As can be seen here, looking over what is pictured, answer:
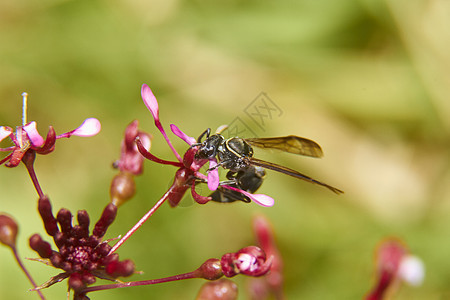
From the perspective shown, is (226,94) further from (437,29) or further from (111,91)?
(437,29)

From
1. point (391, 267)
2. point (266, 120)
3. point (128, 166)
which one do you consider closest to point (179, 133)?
point (128, 166)

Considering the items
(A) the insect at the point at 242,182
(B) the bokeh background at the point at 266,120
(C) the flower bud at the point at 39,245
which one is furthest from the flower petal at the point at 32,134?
(B) the bokeh background at the point at 266,120

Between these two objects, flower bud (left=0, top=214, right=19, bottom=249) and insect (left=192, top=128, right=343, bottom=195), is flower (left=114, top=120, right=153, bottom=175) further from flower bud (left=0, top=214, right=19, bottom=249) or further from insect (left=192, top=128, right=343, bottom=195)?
flower bud (left=0, top=214, right=19, bottom=249)

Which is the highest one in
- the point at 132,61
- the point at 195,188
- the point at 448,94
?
the point at 448,94

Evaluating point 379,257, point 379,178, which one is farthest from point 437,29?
point 379,257

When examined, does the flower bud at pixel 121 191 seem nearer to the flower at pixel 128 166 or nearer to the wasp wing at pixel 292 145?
the flower at pixel 128 166

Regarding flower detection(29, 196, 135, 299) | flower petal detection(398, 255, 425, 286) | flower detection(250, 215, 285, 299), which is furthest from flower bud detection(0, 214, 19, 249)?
flower petal detection(398, 255, 425, 286)

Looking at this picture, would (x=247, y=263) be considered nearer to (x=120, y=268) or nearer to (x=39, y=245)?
(x=120, y=268)
